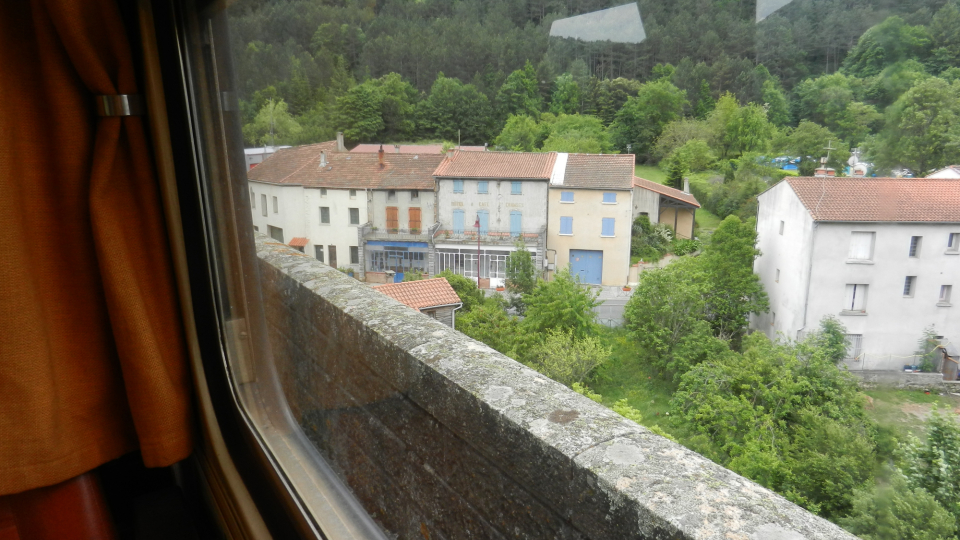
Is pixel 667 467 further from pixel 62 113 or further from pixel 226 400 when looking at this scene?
pixel 62 113

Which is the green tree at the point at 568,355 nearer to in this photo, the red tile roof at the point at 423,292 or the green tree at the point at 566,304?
the green tree at the point at 566,304

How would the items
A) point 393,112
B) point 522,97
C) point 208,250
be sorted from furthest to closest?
point 208,250 → point 393,112 → point 522,97

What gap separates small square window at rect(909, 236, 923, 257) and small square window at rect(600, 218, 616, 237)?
488 mm

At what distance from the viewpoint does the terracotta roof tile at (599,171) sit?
40.1 inches

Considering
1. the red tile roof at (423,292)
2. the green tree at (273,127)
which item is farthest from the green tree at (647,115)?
the green tree at (273,127)

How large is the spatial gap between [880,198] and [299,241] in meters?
1.26

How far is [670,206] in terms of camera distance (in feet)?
3.09

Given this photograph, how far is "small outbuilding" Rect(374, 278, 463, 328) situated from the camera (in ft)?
3.92

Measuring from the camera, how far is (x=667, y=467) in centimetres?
80

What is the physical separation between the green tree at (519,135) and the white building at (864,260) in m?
0.42

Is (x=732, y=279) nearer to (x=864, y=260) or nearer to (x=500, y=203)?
(x=864, y=260)

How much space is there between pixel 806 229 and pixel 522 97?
0.53 meters

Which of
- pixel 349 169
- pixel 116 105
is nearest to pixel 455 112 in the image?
pixel 349 169


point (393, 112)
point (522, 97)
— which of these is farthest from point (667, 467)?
point (393, 112)
